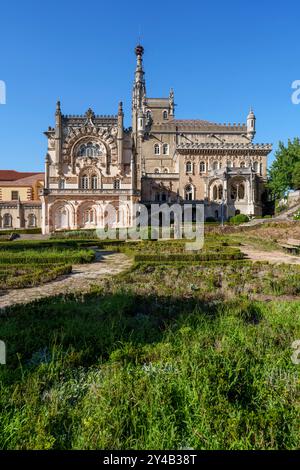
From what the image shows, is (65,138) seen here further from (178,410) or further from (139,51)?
(178,410)

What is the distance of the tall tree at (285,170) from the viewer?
158 feet

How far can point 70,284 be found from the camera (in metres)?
10.8

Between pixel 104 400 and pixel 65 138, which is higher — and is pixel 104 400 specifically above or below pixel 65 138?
below

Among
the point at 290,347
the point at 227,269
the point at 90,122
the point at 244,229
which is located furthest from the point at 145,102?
the point at 290,347

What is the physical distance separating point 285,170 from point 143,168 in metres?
24.9

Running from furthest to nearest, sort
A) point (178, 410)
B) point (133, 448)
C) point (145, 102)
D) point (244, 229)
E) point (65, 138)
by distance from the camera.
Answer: point (145, 102)
point (65, 138)
point (244, 229)
point (178, 410)
point (133, 448)

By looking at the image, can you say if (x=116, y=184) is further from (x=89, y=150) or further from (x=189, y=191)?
(x=189, y=191)

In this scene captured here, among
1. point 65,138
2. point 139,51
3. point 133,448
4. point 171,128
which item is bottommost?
point 133,448

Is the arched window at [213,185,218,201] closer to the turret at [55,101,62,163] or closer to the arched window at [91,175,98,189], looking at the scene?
the arched window at [91,175,98,189]

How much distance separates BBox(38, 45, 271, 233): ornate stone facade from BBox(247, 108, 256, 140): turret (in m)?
0.20

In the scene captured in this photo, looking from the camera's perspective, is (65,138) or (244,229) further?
(65,138)

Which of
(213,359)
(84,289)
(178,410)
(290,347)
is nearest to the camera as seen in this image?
(178,410)

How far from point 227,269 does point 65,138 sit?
141ft

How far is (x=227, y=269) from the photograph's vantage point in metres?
13.3
